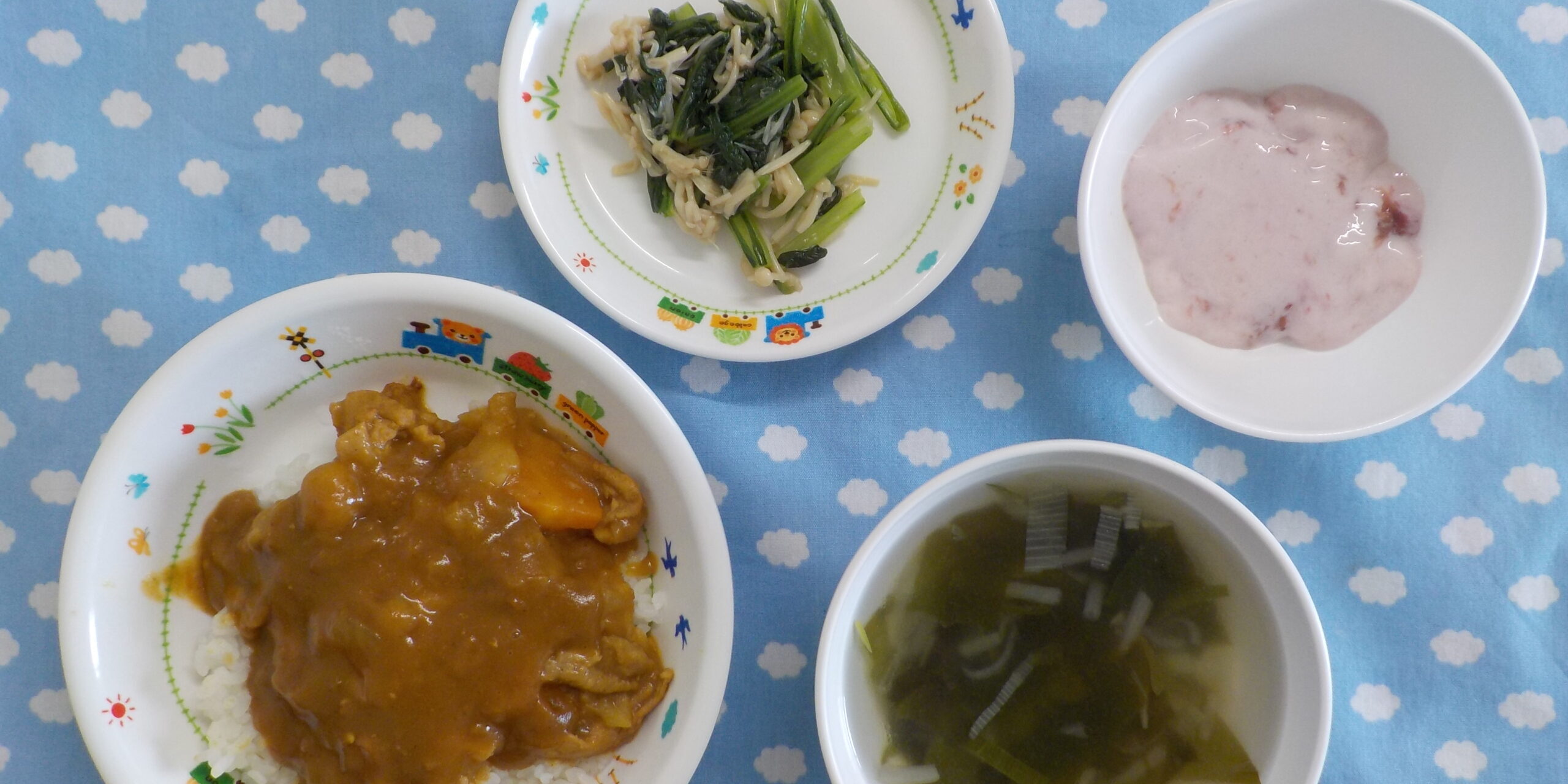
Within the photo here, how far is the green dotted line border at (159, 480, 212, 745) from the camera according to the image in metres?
1.68

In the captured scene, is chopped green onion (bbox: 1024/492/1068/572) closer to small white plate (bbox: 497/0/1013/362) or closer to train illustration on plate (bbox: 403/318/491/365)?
small white plate (bbox: 497/0/1013/362)

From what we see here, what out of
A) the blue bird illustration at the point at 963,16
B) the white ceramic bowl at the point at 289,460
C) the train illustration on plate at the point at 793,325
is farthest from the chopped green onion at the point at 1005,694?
the blue bird illustration at the point at 963,16

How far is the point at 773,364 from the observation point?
1898mm

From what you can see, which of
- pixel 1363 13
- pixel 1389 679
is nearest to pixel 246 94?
pixel 1363 13

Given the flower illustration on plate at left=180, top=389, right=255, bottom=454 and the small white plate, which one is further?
the small white plate

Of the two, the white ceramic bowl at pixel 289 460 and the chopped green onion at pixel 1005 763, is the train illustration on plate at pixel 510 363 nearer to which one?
the white ceramic bowl at pixel 289 460

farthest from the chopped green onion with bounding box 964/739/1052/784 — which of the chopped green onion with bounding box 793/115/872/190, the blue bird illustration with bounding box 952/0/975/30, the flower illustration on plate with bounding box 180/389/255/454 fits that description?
the flower illustration on plate with bounding box 180/389/255/454

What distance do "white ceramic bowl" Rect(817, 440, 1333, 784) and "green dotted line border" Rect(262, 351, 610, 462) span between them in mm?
601

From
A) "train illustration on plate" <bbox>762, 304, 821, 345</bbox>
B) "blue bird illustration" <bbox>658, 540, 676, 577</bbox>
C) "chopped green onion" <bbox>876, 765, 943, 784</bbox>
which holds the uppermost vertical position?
"train illustration on plate" <bbox>762, 304, 821, 345</bbox>

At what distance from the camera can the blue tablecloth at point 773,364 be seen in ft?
6.08

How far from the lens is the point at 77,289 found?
1898 mm

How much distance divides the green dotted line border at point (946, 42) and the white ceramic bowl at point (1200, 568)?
0.87m

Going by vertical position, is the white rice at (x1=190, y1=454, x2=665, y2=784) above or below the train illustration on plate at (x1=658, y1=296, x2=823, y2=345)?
below

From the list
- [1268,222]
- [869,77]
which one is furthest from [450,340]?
[1268,222]
